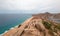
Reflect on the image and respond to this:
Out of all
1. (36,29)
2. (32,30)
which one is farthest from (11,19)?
(36,29)

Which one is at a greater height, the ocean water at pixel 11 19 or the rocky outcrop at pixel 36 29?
the ocean water at pixel 11 19

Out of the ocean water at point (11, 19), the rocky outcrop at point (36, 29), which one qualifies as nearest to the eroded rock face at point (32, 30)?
the rocky outcrop at point (36, 29)

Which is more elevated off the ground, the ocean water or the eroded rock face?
the ocean water

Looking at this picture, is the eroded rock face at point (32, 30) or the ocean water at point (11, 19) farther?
the ocean water at point (11, 19)

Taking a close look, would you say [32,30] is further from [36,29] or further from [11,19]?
[11,19]

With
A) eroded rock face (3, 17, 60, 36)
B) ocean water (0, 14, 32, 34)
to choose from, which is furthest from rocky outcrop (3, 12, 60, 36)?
ocean water (0, 14, 32, 34)

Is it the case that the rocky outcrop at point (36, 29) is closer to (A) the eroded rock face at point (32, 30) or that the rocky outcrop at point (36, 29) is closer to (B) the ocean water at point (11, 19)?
(A) the eroded rock face at point (32, 30)

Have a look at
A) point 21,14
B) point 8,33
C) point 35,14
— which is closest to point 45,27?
point 35,14

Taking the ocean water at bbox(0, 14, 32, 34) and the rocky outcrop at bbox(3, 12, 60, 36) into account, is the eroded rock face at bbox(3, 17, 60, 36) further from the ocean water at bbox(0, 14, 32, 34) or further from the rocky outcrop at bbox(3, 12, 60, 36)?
the ocean water at bbox(0, 14, 32, 34)

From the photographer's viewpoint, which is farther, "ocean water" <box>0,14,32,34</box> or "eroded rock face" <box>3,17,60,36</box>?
"ocean water" <box>0,14,32,34</box>
